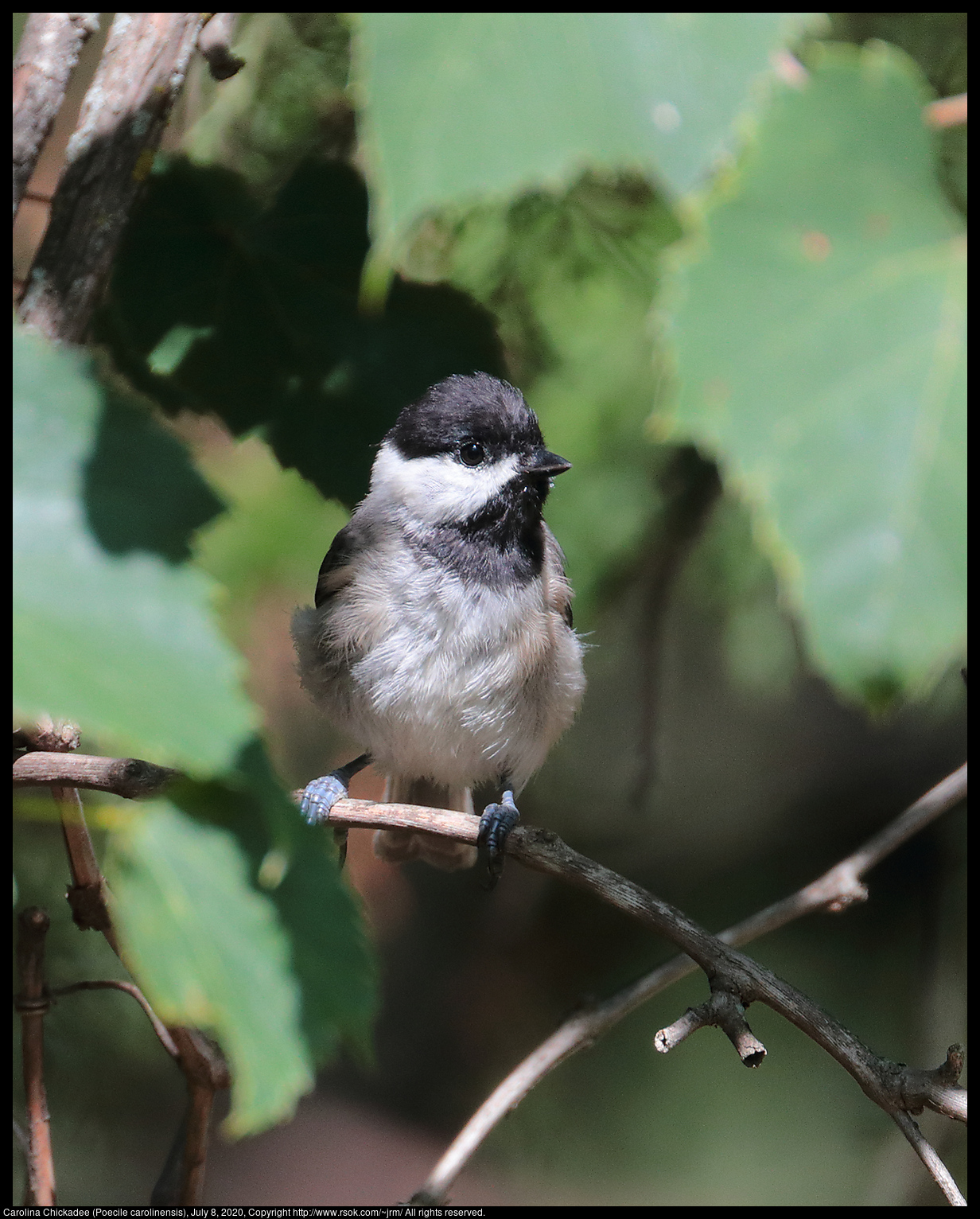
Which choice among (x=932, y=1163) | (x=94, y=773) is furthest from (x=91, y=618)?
(x=932, y=1163)

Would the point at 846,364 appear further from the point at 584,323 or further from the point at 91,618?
the point at 584,323

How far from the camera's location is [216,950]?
811mm

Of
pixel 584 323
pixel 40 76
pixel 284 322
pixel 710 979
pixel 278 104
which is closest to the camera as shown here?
pixel 710 979

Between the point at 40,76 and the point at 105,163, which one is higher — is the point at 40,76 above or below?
above

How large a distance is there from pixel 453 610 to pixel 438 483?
1.05 feet

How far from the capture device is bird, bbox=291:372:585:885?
2.08 m

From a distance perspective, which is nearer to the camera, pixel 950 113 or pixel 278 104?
pixel 950 113

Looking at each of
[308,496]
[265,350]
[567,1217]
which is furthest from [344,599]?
[567,1217]

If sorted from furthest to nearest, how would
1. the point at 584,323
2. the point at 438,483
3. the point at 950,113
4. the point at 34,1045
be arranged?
the point at 438,483
the point at 584,323
the point at 34,1045
the point at 950,113

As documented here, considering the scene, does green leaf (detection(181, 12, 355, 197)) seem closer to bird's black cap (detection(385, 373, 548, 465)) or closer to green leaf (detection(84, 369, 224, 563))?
bird's black cap (detection(385, 373, 548, 465))

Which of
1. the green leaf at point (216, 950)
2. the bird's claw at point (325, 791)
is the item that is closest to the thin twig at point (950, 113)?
the green leaf at point (216, 950)

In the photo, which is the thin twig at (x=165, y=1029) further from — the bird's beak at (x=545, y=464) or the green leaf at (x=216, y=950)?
the bird's beak at (x=545, y=464)

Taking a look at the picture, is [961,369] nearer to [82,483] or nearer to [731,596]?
[82,483]

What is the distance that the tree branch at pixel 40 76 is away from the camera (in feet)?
4.47
